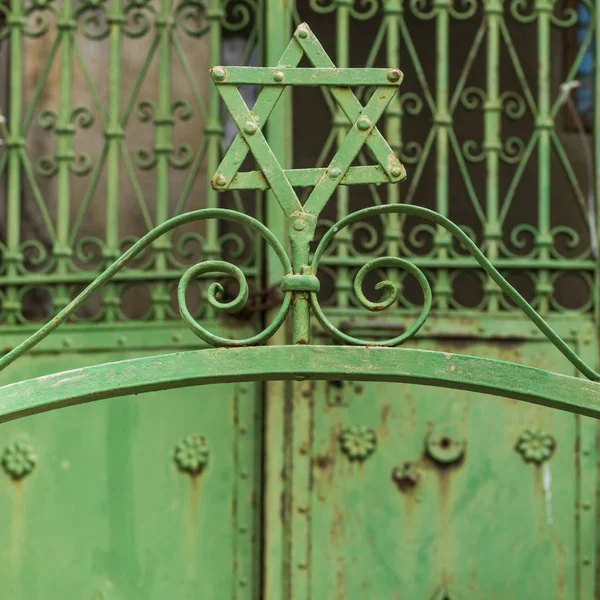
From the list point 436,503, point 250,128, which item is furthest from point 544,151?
point 250,128

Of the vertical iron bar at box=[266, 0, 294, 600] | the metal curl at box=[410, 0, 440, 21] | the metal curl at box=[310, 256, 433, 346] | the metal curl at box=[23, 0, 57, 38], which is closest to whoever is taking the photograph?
the metal curl at box=[310, 256, 433, 346]

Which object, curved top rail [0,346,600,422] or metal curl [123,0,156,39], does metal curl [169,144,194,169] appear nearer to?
metal curl [123,0,156,39]

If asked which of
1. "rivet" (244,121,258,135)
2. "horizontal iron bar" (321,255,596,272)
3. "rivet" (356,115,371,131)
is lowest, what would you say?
"horizontal iron bar" (321,255,596,272)

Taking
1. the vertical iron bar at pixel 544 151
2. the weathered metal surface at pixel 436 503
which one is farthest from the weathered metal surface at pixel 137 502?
the vertical iron bar at pixel 544 151

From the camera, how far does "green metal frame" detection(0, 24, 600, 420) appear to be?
3080 millimetres

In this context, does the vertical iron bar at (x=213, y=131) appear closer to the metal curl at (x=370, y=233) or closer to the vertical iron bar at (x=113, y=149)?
the vertical iron bar at (x=113, y=149)

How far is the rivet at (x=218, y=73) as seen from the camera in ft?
10.2

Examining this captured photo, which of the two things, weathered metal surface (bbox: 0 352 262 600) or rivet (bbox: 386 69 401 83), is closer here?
rivet (bbox: 386 69 401 83)

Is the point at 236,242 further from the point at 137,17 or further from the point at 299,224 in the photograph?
the point at 299,224

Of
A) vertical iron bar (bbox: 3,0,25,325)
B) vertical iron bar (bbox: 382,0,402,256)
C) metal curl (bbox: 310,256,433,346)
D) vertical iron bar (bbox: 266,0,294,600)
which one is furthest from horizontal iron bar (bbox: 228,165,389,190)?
vertical iron bar (bbox: 3,0,25,325)

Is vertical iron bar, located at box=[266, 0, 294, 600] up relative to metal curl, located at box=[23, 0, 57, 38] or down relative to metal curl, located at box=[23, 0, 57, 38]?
down

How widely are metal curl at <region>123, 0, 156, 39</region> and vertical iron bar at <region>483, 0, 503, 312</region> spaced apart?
3.93 ft

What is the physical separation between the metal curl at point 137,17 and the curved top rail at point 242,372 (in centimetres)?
189

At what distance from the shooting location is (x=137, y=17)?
4664 mm
